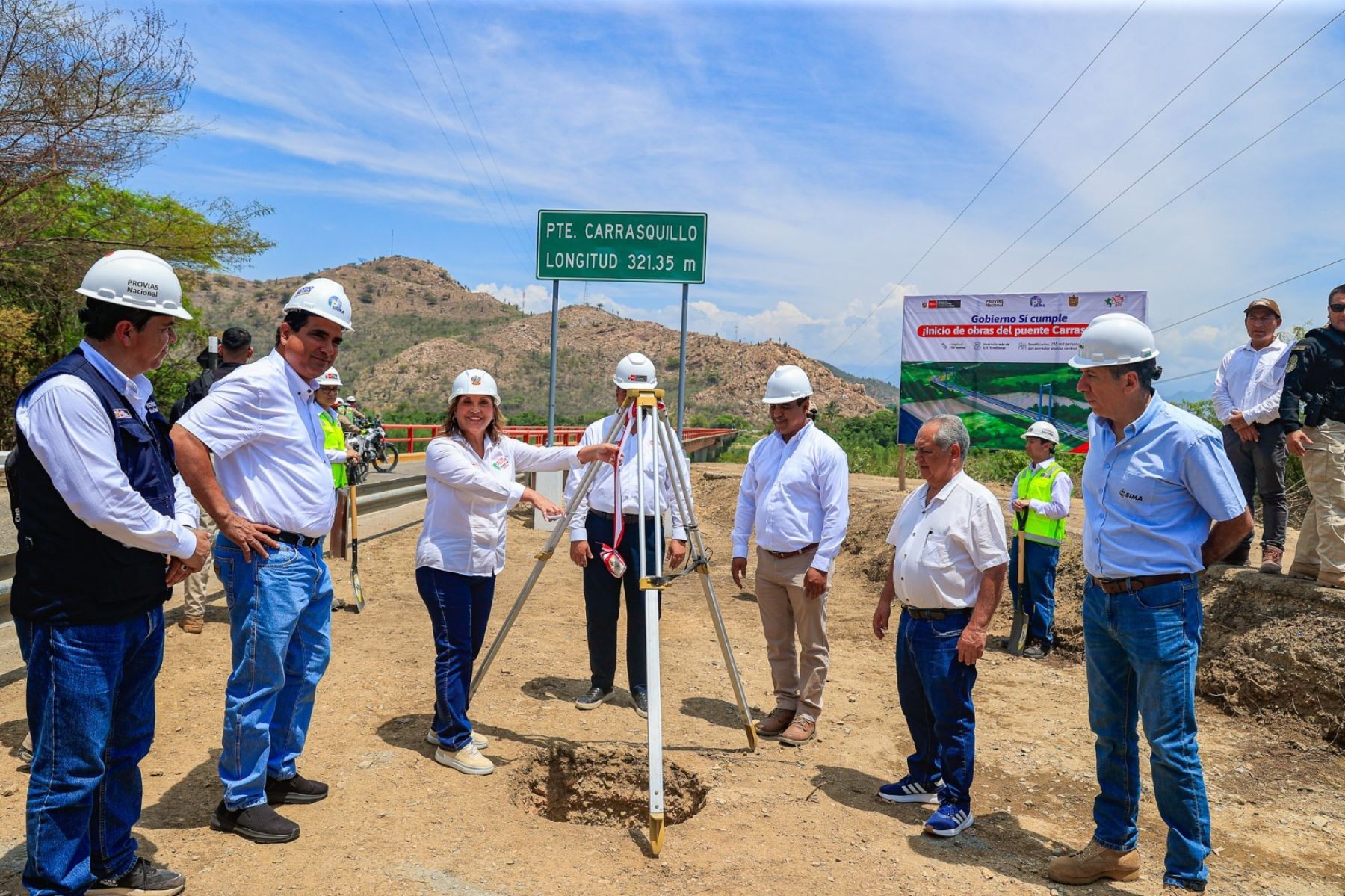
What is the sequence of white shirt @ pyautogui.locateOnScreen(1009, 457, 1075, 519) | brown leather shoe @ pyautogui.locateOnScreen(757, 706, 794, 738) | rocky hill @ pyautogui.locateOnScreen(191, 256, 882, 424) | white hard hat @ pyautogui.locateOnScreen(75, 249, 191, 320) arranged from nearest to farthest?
white hard hat @ pyautogui.locateOnScreen(75, 249, 191, 320) < brown leather shoe @ pyautogui.locateOnScreen(757, 706, 794, 738) < white shirt @ pyautogui.locateOnScreen(1009, 457, 1075, 519) < rocky hill @ pyautogui.locateOnScreen(191, 256, 882, 424)

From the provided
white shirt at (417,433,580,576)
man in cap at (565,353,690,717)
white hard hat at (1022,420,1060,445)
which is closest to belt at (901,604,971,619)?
man in cap at (565,353,690,717)

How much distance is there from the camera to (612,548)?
5.57m

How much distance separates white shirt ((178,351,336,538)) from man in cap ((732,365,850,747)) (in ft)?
8.41

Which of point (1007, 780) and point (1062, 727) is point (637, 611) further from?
point (1062, 727)

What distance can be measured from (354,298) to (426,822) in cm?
11264

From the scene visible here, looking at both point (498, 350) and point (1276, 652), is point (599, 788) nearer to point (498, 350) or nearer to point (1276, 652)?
point (1276, 652)

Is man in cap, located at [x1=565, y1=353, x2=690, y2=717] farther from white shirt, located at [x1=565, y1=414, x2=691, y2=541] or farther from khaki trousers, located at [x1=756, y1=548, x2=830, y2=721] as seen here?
khaki trousers, located at [x1=756, y1=548, x2=830, y2=721]

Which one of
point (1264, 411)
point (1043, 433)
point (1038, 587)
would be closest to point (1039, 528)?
point (1038, 587)

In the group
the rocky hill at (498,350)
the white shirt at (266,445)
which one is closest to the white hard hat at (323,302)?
the white shirt at (266,445)

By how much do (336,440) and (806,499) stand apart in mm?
3805

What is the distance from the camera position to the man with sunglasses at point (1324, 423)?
5.85 meters

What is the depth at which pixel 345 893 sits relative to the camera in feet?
10.9

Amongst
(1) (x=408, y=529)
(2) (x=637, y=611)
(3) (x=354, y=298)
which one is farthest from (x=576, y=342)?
(2) (x=637, y=611)

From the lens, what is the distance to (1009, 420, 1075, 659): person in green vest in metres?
7.36
